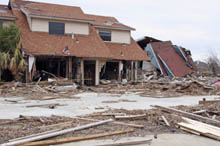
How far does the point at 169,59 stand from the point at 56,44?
1641 cm

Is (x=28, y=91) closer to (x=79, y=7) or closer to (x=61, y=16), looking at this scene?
(x=61, y=16)

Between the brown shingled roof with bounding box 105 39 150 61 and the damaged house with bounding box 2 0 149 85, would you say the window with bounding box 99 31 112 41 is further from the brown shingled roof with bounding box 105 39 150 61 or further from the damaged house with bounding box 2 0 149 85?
the brown shingled roof with bounding box 105 39 150 61

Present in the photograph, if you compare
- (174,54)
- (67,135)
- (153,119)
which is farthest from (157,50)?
(67,135)

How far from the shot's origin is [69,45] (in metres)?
24.6

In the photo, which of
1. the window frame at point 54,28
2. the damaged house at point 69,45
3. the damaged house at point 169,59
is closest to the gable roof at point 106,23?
the damaged house at point 69,45

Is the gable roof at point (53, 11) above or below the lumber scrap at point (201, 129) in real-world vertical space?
above

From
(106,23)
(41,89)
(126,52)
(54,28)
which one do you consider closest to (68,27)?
(54,28)

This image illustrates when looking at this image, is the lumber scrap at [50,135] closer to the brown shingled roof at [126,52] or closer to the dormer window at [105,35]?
the brown shingled roof at [126,52]

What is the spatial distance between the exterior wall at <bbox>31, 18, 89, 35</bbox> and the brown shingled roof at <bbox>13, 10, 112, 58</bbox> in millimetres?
442

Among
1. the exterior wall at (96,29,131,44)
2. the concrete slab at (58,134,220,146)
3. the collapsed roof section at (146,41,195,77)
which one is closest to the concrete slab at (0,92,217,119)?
the concrete slab at (58,134,220,146)

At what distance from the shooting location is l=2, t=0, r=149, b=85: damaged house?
2314 centimetres

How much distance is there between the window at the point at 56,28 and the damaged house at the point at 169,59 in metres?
13.9

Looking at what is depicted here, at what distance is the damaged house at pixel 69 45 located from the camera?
2314 centimetres

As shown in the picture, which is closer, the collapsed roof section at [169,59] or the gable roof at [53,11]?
the gable roof at [53,11]
